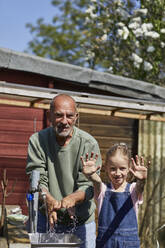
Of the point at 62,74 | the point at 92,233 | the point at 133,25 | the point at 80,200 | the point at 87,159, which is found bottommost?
the point at 92,233

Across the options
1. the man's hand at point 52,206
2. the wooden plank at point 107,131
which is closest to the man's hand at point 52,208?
the man's hand at point 52,206

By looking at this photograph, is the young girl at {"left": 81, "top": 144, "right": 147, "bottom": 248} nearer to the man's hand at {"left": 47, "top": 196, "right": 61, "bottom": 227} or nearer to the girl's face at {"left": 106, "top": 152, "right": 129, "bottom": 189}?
the girl's face at {"left": 106, "top": 152, "right": 129, "bottom": 189}

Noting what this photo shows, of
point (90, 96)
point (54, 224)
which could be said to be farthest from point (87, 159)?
point (90, 96)

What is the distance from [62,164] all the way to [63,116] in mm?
319

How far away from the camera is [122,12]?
44.1 feet

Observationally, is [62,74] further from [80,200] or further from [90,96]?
[80,200]

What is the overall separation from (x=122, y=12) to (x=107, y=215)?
10.5 meters

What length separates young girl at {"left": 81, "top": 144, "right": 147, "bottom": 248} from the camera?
3.59 metres

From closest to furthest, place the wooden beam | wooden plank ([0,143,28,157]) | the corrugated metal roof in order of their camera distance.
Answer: the corrugated metal roof < the wooden beam < wooden plank ([0,143,28,157])

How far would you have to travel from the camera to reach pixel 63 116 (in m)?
3.20

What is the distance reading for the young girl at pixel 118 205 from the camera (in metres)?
3.59

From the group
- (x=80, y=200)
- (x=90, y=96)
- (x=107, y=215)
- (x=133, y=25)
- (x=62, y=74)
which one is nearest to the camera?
(x=80, y=200)

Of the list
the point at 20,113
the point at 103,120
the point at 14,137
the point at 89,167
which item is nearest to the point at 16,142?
the point at 14,137

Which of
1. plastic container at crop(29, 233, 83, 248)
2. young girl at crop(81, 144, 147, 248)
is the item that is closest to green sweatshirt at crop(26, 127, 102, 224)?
young girl at crop(81, 144, 147, 248)
